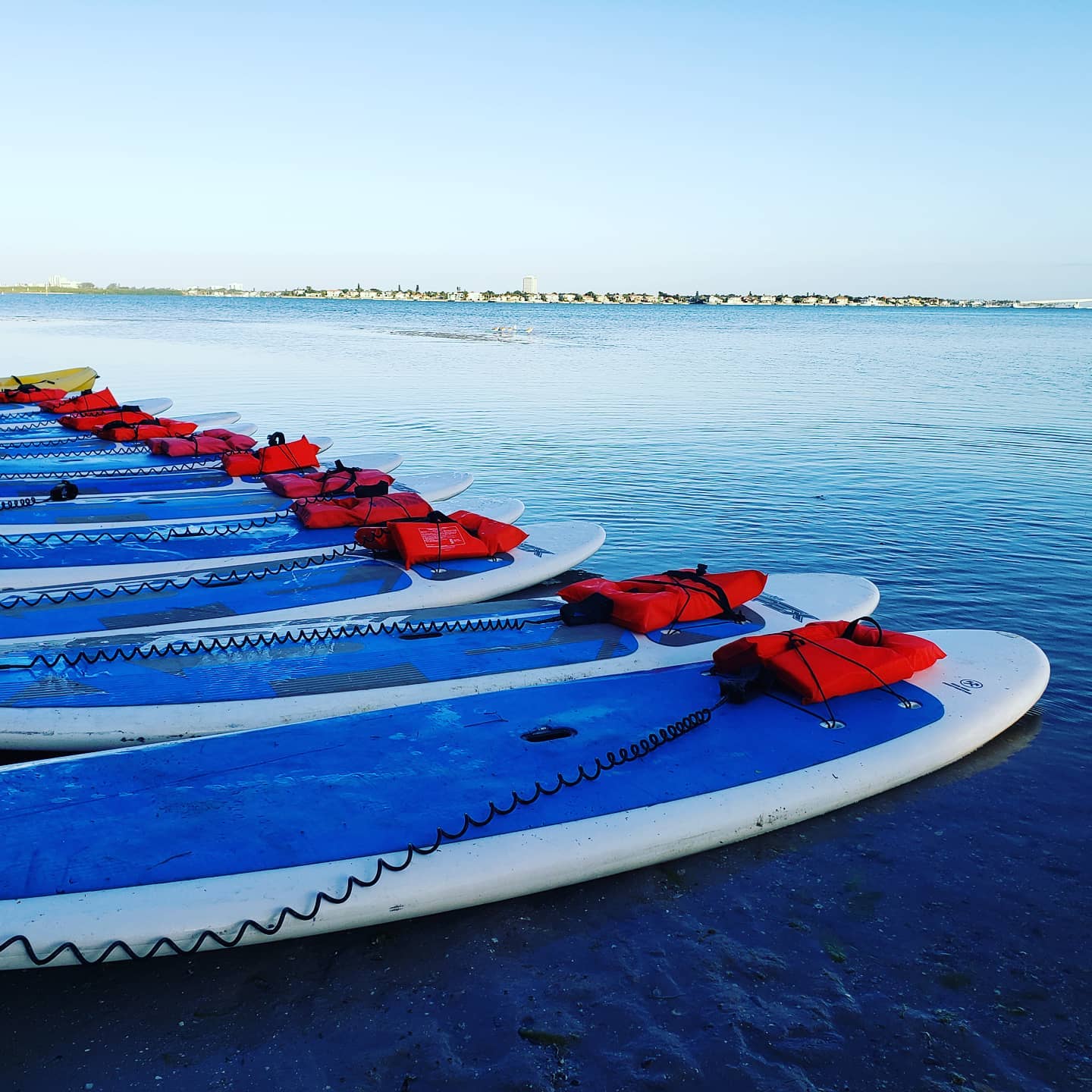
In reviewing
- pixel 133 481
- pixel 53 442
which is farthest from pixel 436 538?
pixel 53 442

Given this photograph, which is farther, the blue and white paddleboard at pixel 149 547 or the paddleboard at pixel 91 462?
the paddleboard at pixel 91 462

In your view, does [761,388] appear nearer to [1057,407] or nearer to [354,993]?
[1057,407]

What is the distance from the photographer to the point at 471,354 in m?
34.1

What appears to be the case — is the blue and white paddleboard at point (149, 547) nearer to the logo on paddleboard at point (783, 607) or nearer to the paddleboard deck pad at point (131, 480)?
the paddleboard deck pad at point (131, 480)

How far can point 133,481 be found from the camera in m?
10.2

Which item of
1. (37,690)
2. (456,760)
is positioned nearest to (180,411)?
(37,690)

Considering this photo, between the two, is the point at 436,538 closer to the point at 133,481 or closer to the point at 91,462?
the point at 133,481

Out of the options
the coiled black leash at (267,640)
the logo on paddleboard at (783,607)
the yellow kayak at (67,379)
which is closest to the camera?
the coiled black leash at (267,640)

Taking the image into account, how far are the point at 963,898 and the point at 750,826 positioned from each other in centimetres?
95

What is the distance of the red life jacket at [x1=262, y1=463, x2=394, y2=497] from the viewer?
360 inches

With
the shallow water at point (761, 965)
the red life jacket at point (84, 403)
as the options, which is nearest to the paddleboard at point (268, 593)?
the shallow water at point (761, 965)

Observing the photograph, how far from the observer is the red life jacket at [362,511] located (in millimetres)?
Answer: 8289

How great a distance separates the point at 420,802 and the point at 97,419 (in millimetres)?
11128

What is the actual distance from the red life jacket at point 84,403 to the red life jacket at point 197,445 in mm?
3090
